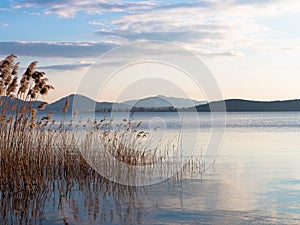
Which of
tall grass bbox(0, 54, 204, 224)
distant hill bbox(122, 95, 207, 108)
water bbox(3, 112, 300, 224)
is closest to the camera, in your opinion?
water bbox(3, 112, 300, 224)

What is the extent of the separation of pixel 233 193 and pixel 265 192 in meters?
0.69

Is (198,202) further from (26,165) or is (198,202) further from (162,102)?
(162,102)

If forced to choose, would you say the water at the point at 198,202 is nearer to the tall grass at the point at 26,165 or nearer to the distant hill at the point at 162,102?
the tall grass at the point at 26,165

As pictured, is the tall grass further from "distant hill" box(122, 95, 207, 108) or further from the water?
"distant hill" box(122, 95, 207, 108)

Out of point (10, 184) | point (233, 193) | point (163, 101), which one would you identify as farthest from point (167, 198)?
point (163, 101)

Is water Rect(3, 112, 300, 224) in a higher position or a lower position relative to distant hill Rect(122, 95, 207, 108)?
lower

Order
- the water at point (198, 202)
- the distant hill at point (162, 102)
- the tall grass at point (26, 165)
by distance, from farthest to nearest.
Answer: the distant hill at point (162, 102)
the tall grass at point (26, 165)
the water at point (198, 202)

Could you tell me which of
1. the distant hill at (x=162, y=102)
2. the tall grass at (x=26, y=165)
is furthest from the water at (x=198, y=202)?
the distant hill at (x=162, y=102)

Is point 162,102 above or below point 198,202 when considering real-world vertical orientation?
above

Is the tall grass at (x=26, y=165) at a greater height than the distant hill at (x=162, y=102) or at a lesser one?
lesser

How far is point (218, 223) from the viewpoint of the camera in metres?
7.71

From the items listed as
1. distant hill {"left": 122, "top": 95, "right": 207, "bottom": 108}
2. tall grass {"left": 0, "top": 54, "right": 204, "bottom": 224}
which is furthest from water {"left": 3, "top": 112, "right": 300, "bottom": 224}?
distant hill {"left": 122, "top": 95, "right": 207, "bottom": 108}

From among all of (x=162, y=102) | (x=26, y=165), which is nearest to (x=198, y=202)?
(x=26, y=165)

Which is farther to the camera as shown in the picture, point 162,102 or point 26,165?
point 162,102
